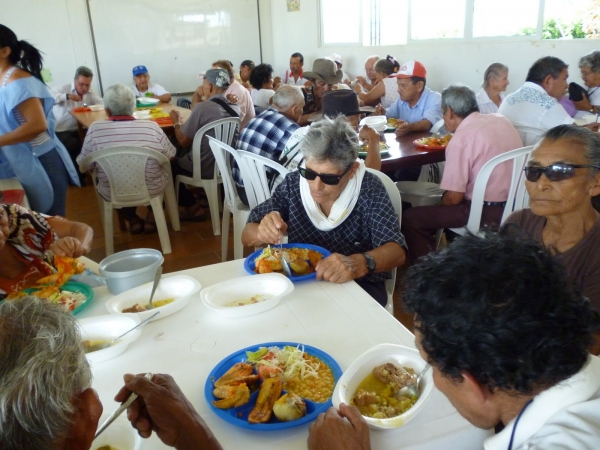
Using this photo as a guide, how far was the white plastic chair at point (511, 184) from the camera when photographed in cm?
Answer: 265

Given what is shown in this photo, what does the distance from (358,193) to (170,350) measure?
105 centimetres

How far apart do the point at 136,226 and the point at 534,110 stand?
350 cm

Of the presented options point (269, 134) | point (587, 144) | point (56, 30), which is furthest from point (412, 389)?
point (56, 30)

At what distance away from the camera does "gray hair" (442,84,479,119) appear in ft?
10.4

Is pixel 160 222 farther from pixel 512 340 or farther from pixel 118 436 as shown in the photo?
pixel 512 340

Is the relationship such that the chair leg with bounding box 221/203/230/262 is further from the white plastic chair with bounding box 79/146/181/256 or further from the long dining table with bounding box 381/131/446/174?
the long dining table with bounding box 381/131/446/174

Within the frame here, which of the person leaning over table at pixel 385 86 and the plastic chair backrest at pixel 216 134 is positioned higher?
the person leaning over table at pixel 385 86

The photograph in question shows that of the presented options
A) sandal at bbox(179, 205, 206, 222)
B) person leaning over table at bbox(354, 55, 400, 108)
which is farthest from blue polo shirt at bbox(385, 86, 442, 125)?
sandal at bbox(179, 205, 206, 222)

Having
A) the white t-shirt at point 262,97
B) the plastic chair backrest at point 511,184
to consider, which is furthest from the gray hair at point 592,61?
the white t-shirt at point 262,97

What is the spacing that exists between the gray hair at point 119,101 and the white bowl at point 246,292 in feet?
9.04

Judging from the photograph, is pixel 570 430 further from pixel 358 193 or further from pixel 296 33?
pixel 296 33

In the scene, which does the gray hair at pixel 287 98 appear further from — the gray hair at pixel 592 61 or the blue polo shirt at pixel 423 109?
the gray hair at pixel 592 61

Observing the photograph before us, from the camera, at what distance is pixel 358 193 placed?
6.68 feet

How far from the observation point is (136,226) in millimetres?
4422
